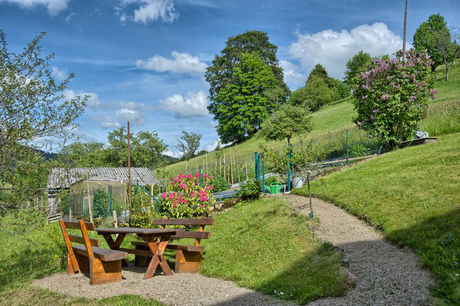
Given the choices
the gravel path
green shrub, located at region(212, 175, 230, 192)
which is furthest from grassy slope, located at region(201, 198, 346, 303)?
green shrub, located at region(212, 175, 230, 192)

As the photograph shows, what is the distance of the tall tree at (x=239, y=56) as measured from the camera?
5012cm

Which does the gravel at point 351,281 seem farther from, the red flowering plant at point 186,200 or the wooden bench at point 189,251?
the red flowering plant at point 186,200

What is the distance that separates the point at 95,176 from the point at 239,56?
3958 cm

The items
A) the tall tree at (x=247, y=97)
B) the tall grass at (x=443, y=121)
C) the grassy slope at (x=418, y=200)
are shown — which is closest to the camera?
the grassy slope at (x=418, y=200)

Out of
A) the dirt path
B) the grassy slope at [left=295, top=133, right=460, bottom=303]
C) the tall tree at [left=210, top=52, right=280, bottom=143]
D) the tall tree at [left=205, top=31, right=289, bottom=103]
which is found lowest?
the dirt path

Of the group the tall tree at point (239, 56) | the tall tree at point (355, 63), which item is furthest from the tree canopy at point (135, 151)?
the tall tree at point (355, 63)

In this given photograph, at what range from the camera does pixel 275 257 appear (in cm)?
691

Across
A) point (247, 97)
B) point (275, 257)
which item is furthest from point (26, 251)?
point (247, 97)

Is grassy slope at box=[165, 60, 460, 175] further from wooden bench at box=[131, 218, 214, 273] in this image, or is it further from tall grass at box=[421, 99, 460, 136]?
wooden bench at box=[131, 218, 214, 273]

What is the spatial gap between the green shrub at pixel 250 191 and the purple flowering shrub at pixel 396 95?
7688mm

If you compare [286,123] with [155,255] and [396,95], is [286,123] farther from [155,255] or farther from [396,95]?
[155,255]

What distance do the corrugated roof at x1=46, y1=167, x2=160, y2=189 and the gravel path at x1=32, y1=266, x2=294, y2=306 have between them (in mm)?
1732

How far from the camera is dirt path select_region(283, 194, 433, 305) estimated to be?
14.7 feet

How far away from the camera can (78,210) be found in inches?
728
